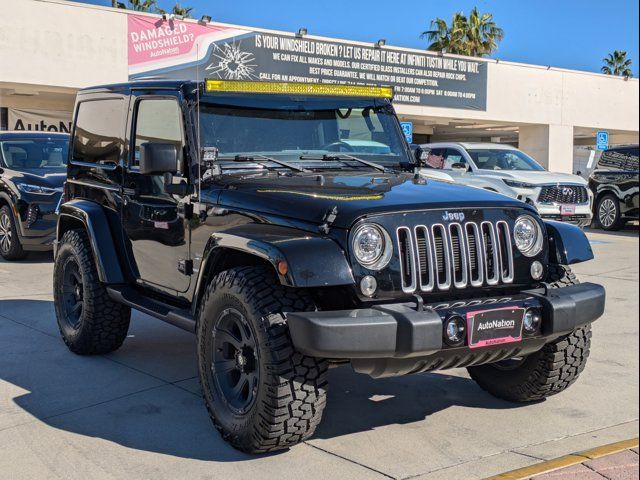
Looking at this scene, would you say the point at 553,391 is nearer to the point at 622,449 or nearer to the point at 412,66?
the point at 622,449

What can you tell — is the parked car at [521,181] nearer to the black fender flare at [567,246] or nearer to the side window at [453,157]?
the side window at [453,157]

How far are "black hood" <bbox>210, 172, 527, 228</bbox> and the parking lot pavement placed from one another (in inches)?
47.0

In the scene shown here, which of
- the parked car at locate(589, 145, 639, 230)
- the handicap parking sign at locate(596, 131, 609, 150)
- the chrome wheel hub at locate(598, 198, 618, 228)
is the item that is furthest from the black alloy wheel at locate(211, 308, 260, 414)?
the handicap parking sign at locate(596, 131, 609, 150)

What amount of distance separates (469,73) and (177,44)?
11003 millimetres

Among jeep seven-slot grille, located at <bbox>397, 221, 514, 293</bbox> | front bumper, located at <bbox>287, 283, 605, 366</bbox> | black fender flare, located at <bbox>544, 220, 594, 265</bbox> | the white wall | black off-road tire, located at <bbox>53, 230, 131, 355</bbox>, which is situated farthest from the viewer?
the white wall

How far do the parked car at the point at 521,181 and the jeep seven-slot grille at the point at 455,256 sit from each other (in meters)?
8.90

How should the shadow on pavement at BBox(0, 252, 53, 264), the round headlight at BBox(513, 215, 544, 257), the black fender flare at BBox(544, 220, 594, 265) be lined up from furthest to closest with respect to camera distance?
the shadow on pavement at BBox(0, 252, 53, 264), the black fender flare at BBox(544, 220, 594, 265), the round headlight at BBox(513, 215, 544, 257)

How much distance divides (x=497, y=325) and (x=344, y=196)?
97 centimetres

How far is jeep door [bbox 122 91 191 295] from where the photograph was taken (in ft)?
16.2

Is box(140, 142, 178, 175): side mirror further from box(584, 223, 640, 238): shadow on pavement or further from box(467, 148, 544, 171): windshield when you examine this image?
box(584, 223, 640, 238): shadow on pavement

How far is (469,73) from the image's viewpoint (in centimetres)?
2733

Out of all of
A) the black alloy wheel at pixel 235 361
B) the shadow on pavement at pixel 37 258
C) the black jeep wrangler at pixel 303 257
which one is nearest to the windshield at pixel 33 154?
the shadow on pavement at pixel 37 258

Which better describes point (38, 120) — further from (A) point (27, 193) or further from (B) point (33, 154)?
(A) point (27, 193)

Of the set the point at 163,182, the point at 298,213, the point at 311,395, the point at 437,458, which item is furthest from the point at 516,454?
the point at 163,182
